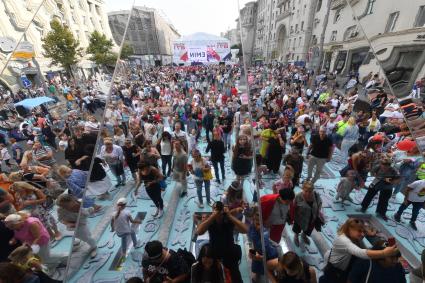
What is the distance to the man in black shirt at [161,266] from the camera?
2.06 m

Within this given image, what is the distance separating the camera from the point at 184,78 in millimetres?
14891

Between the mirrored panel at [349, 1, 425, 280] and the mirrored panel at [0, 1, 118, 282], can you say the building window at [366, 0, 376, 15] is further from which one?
the mirrored panel at [0, 1, 118, 282]

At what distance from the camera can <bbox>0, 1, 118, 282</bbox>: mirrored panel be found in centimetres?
249

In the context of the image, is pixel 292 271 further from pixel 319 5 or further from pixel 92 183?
pixel 319 5

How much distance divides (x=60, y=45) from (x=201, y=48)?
5560 millimetres

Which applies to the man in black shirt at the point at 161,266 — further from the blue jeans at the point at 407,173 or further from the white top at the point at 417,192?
the blue jeans at the point at 407,173

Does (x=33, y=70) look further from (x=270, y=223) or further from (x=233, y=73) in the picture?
(x=233, y=73)

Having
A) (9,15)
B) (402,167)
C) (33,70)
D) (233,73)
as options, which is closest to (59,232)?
(33,70)

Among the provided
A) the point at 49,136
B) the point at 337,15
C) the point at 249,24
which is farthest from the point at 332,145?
the point at 49,136

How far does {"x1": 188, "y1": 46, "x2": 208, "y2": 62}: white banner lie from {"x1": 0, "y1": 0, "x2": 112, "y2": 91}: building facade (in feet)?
13.7

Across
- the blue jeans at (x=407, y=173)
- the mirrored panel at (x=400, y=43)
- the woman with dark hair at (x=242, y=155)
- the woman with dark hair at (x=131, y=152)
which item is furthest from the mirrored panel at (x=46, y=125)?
the blue jeans at (x=407, y=173)

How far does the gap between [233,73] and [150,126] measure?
898cm

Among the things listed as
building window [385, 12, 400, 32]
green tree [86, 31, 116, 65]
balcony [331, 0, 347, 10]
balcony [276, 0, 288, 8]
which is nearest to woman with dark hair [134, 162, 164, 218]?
green tree [86, 31, 116, 65]

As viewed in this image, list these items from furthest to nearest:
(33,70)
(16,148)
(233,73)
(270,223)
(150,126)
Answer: (233,73), (150,126), (16,148), (33,70), (270,223)
